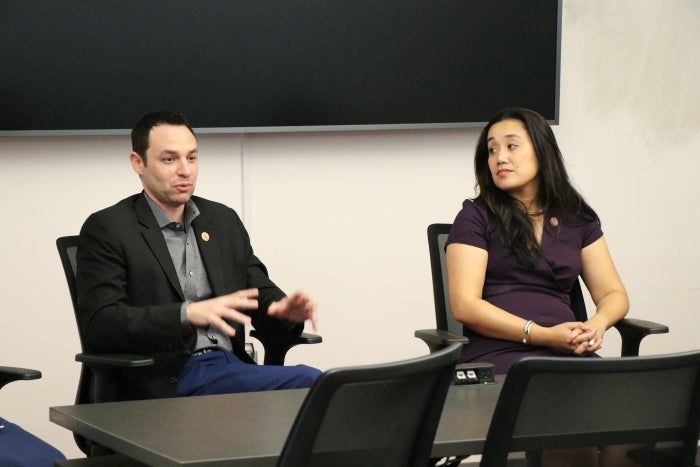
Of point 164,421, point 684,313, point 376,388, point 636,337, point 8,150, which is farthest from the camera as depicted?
point 684,313

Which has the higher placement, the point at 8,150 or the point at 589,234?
the point at 8,150

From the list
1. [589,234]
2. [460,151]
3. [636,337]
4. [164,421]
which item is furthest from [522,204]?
[164,421]

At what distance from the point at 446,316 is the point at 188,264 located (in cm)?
88

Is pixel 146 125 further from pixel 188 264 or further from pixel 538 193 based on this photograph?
pixel 538 193

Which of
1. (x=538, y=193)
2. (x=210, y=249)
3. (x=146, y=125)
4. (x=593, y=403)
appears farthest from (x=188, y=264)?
(x=593, y=403)

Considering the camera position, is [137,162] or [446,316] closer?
[137,162]

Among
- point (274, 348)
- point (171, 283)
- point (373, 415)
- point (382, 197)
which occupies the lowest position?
point (274, 348)

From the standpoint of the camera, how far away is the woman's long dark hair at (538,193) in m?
3.75

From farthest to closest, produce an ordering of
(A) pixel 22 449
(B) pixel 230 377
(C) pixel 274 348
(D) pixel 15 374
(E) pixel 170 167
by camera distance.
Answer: (C) pixel 274 348
(E) pixel 170 167
(B) pixel 230 377
(D) pixel 15 374
(A) pixel 22 449

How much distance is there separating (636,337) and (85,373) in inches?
67.3

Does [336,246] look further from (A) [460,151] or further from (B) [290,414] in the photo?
(B) [290,414]

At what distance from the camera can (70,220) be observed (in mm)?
4633

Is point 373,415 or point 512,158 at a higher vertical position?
A: point 512,158

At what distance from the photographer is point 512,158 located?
380cm
